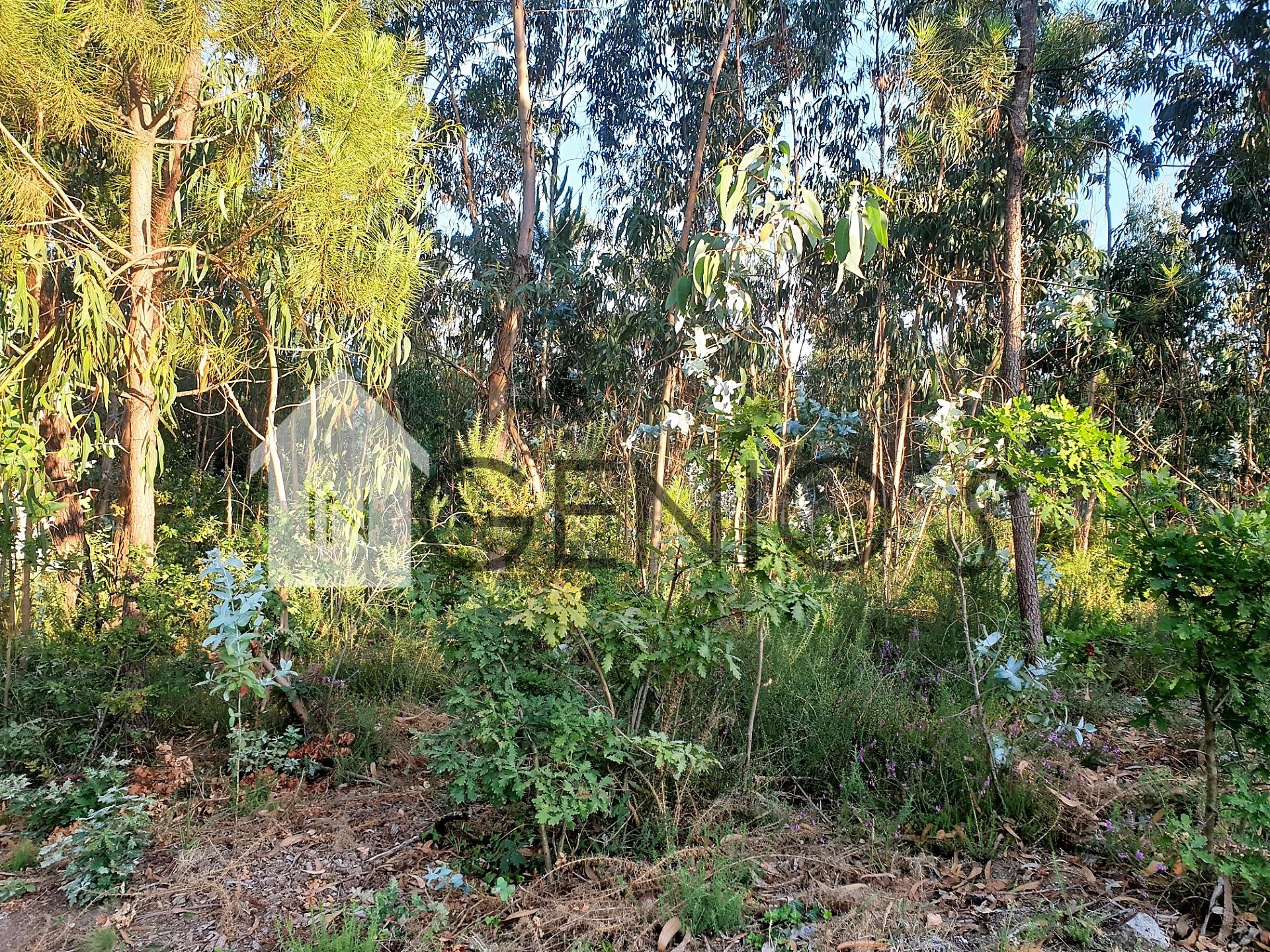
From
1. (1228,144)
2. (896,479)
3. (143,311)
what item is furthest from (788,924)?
(1228,144)

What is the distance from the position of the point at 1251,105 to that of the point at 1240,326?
5.94 feet

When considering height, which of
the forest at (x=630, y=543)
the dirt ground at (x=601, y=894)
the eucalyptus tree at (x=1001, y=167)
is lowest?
the dirt ground at (x=601, y=894)

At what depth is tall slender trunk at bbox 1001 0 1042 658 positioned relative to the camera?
394 cm

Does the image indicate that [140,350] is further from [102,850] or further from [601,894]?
[601,894]

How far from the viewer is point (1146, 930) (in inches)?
73.7

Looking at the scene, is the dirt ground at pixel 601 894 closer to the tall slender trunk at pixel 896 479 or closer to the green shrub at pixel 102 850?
the green shrub at pixel 102 850

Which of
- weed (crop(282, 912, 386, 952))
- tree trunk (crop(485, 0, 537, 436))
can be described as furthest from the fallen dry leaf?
tree trunk (crop(485, 0, 537, 436))

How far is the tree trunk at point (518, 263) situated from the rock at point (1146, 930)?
5.25m

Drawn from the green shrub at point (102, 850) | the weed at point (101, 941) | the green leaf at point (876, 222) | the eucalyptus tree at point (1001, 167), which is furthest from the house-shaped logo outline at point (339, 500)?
the eucalyptus tree at point (1001, 167)

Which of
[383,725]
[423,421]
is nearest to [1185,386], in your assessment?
[423,421]

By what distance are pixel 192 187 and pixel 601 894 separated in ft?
12.5

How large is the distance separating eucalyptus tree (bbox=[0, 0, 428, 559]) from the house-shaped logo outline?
0.37 meters

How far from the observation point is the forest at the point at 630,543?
2012 millimetres

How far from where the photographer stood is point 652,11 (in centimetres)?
797
